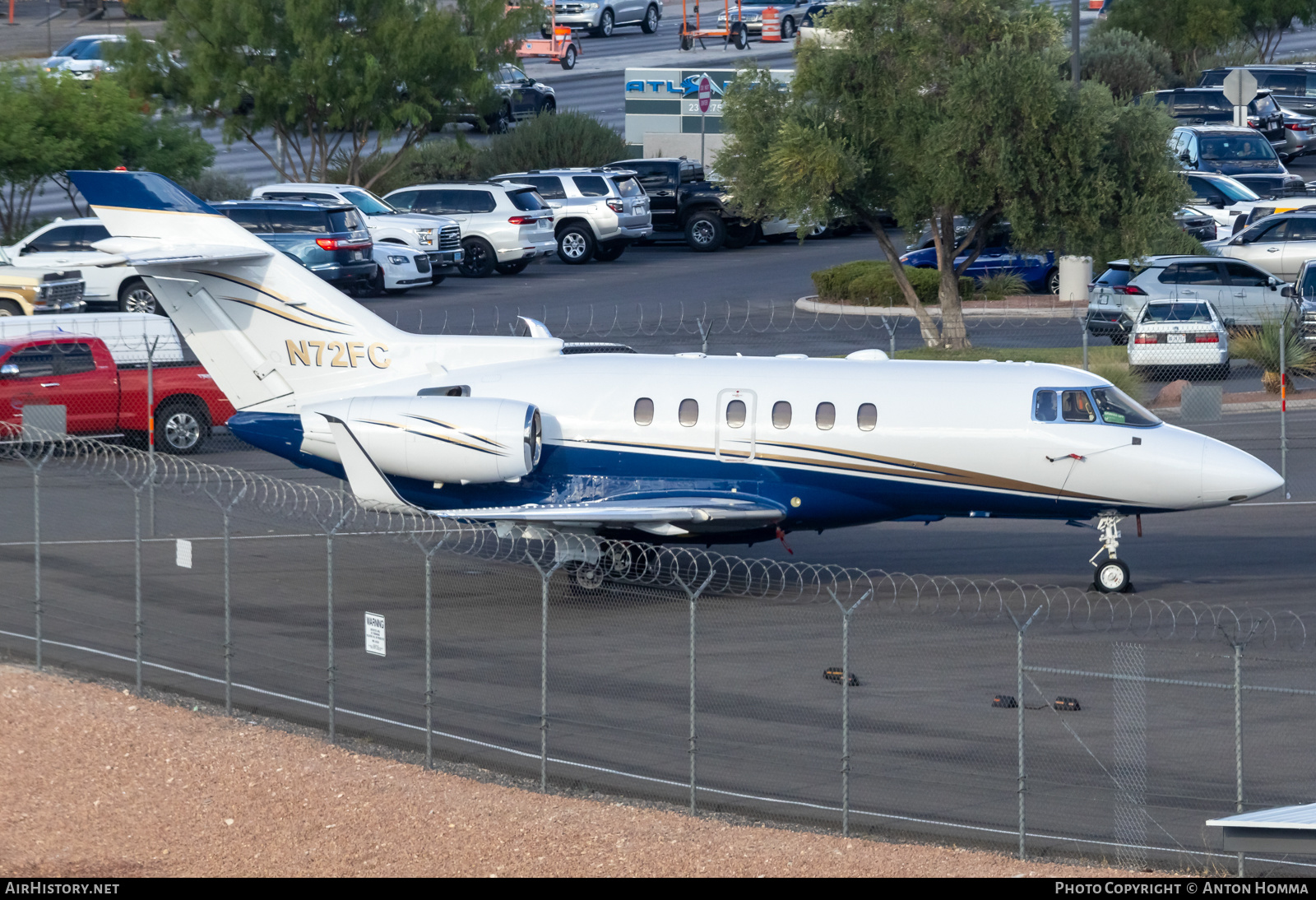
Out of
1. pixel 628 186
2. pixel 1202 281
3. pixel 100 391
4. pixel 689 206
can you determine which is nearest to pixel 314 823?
pixel 100 391

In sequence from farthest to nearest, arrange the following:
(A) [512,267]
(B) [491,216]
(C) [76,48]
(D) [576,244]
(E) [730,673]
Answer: (C) [76,48], (D) [576,244], (A) [512,267], (B) [491,216], (E) [730,673]

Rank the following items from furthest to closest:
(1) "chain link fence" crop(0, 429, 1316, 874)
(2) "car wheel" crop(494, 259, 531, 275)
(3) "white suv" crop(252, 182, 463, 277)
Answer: (2) "car wheel" crop(494, 259, 531, 275), (3) "white suv" crop(252, 182, 463, 277), (1) "chain link fence" crop(0, 429, 1316, 874)

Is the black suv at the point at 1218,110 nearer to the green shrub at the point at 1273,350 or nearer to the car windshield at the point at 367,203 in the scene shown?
the green shrub at the point at 1273,350

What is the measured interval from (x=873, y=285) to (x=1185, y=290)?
778 cm

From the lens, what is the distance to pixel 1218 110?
194 ft

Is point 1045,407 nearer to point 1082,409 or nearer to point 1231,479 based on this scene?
point 1082,409

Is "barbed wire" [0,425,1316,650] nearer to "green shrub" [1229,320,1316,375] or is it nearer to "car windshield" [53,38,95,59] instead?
"green shrub" [1229,320,1316,375]

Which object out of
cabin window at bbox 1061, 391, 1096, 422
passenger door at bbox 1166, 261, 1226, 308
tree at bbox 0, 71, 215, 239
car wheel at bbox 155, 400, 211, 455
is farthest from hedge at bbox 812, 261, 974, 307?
cabin window at bbox 1061, 391, 1096, 422

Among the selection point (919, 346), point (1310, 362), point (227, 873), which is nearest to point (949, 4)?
point (919, 346)

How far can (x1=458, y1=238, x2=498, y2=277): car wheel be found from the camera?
45.0 m

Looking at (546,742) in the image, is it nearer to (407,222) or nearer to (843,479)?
(843,479)

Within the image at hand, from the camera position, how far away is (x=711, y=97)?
5400 cm

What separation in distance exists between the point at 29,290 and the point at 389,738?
2261cm

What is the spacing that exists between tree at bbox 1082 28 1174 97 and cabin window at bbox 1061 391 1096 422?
41.1m
